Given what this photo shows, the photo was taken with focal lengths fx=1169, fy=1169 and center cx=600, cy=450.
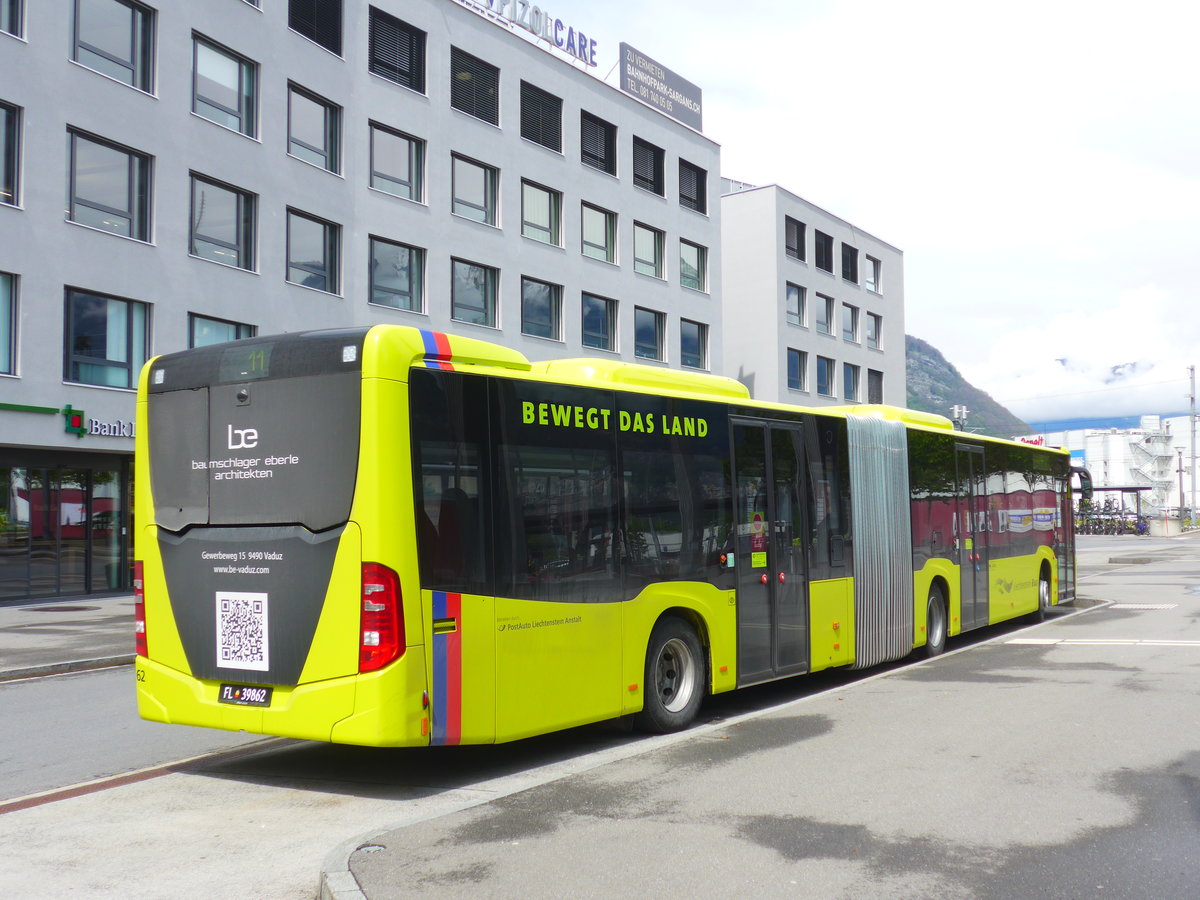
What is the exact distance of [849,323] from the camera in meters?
55.9

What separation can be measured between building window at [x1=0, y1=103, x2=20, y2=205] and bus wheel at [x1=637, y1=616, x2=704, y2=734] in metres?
18.1

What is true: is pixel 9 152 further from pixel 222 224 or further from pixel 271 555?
pixel 271 555

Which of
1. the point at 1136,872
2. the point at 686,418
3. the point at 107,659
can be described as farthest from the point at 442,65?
the point at 1136,872

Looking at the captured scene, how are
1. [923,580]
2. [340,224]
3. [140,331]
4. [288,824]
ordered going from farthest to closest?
1. [340,224]
2. [140,331]
3. [923,580]
4. [288,824]

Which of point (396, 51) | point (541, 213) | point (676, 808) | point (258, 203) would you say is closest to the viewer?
point (676, 808)

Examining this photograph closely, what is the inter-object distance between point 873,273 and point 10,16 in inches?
1755

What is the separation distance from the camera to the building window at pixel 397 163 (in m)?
30.0

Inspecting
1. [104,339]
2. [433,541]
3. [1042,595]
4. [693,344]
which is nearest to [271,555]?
[433,541]

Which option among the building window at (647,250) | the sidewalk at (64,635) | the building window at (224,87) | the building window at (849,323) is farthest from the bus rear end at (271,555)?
the building window at (849,323)

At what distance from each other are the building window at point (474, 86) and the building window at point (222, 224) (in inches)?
322

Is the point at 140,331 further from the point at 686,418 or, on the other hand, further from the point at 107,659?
the point at 686,418

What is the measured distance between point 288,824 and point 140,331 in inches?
784

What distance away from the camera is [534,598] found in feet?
25.0

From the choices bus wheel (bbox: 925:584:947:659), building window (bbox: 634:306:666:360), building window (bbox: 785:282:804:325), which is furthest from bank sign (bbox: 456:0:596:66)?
bus wheel (bbox: 925:584:947:659)
